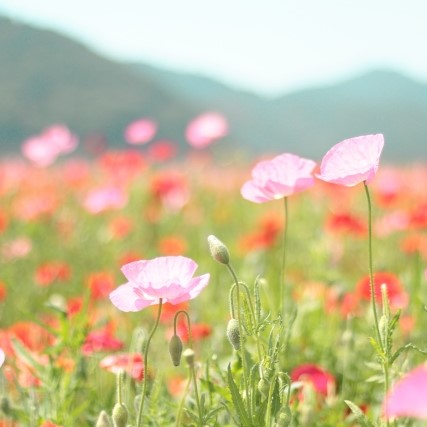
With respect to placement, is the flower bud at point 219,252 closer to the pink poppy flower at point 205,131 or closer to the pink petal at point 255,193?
the pink petal at point 255,193

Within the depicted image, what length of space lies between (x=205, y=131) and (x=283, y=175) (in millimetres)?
2962

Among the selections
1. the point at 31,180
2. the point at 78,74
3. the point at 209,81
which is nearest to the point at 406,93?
the point at 209,81

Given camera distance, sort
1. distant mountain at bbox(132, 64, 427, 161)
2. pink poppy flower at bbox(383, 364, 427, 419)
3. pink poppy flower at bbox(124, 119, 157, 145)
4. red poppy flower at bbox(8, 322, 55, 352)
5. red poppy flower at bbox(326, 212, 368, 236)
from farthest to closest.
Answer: distant mountain at bbox(132, 64, 427, 161) → pink poppy flower at bbox(124, 119, 157, 145) → red poppy flower at bbox(326, 212, 368, 236) → red poppy flower at bbox(8, 322, 55, 352) → pink poppy flower at bbox(383, 364, 427, 419)

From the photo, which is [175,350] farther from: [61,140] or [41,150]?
[41,150]

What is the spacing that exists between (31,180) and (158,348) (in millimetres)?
3400

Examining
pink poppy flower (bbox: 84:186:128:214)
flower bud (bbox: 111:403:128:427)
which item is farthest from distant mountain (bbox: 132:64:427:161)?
flower bud (bbox: 111:403:128:427)

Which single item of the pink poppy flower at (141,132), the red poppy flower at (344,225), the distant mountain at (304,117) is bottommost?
the distant mountain at (304,117)

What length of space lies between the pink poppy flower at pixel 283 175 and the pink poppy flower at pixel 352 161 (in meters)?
0.15

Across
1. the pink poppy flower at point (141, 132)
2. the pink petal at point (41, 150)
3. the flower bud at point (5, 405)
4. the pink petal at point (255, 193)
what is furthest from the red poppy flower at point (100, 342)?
the pink poppy flower at point (141, 132)

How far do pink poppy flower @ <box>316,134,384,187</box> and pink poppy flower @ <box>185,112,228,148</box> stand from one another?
2.90m

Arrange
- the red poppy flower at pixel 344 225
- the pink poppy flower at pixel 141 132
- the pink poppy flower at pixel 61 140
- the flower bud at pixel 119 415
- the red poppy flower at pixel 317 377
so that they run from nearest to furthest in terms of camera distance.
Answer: the flower bud at pixel 119 415
the red poppy flower at pixel 317 377
the red poppy flower at pixel 344 225
the pink poppy flower at pixel 61 140
the pink poppy flower at pixel 141 132

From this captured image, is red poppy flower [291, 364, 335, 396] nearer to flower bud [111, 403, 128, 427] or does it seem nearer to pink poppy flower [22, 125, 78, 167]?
flower bud [111, 403, 128, 427]

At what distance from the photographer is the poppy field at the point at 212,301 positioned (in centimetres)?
96

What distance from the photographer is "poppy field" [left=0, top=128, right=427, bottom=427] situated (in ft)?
3.15
